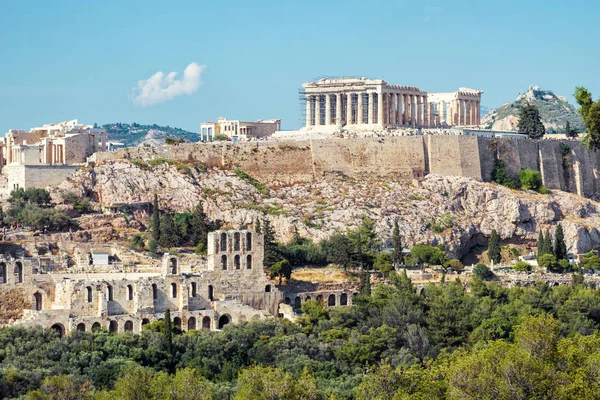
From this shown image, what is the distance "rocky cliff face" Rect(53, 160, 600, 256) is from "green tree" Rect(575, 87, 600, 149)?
32684 mm

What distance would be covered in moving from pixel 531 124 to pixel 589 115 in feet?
170

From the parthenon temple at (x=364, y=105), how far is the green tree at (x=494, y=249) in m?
14.8

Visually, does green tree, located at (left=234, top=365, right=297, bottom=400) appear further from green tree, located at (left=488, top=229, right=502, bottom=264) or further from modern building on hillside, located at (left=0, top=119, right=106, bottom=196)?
modern building on hillside, located at (left=0, top=119, right=106, bottom=196)

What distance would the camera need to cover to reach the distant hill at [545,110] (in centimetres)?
15250

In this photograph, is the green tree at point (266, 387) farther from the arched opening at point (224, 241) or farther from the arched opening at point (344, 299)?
the arched opening at point (344, 299)

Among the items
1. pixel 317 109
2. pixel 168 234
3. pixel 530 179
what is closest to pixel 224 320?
pixel 168 234

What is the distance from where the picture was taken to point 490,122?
150625mm

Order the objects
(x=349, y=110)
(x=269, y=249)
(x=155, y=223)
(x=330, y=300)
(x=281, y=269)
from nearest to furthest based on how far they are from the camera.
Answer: (x=281, y=269) < (x=330, y=300) < (x=269, y=249) < (x=155, y=223) < (x=349, y=110)

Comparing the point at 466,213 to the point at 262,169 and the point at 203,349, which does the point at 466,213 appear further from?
the point at 203,349

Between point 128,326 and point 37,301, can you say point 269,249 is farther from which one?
point 37,301

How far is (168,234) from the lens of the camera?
6862 centimetres

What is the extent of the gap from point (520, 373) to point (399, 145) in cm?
4304

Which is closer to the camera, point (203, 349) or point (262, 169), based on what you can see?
point (203, 349)

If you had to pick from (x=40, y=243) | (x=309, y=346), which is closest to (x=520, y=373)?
(x=309, y=346)
